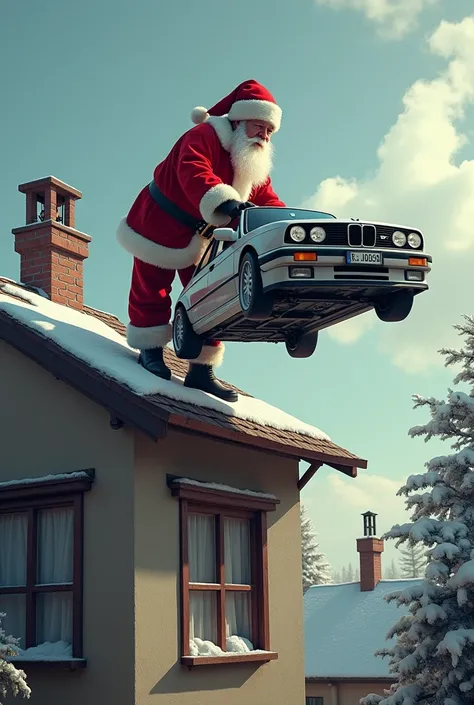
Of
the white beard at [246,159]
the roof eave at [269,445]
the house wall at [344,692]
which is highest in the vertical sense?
the white beard at [246,159]

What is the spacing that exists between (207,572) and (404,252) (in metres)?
4.37

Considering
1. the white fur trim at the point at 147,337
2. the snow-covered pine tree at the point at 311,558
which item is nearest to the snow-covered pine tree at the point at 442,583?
the white fur trim at the point at 147,337

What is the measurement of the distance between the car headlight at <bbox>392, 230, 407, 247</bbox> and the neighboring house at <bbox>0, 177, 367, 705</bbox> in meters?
2.72

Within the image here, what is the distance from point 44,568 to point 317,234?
470 cm

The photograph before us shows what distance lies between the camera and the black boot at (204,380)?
1234 centimetres

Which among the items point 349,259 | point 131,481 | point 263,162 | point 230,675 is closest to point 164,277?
point 263,162

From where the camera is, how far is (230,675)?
1147 centimetres

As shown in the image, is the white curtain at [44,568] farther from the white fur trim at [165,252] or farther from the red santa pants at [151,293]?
the white fur trim at [165,252]

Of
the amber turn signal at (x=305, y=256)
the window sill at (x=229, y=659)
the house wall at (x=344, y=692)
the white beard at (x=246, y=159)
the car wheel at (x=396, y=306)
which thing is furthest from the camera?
the house wall at (x=344, y=692)

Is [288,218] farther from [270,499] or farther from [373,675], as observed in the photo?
[373,675]

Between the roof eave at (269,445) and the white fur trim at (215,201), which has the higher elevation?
the white fur trim at (215,201)

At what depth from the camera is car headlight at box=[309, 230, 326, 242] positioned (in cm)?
909

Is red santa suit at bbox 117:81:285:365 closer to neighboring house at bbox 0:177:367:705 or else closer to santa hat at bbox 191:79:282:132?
santa hat at bbox 191:79:282:132

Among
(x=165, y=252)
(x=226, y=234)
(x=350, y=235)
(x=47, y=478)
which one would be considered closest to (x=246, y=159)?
(x=165, y=252)
